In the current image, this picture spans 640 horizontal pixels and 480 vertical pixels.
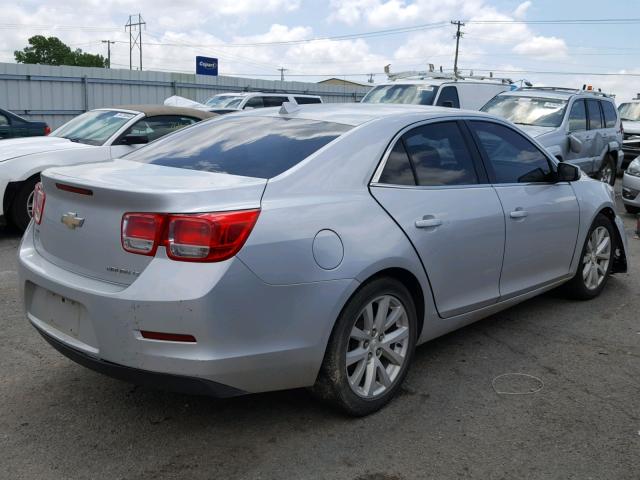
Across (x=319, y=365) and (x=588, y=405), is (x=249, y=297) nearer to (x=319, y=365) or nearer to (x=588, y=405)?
(x=319, y=365)

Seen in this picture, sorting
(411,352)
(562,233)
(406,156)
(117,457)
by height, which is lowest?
(117,457)

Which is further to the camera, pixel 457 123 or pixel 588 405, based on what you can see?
pixel 457 123

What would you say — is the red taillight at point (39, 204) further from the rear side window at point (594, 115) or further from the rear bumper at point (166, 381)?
the rear side window at point (594, 115)

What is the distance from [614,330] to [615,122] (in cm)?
906

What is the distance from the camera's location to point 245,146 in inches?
146

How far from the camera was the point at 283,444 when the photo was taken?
10.6ft

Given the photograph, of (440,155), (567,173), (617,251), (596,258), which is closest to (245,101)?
(617,251)

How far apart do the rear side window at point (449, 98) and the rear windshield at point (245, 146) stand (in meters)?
10.3

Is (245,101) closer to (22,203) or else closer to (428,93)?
(428,93)

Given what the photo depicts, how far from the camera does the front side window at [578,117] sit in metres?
11.2

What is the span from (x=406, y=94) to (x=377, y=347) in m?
11.0

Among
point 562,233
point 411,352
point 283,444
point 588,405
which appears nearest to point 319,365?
point 283,444

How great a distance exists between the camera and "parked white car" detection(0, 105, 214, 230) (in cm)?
756

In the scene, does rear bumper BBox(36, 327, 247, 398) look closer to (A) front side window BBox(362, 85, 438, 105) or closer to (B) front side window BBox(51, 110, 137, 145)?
(B) front side window BBox(51, 110, 137, 145)
